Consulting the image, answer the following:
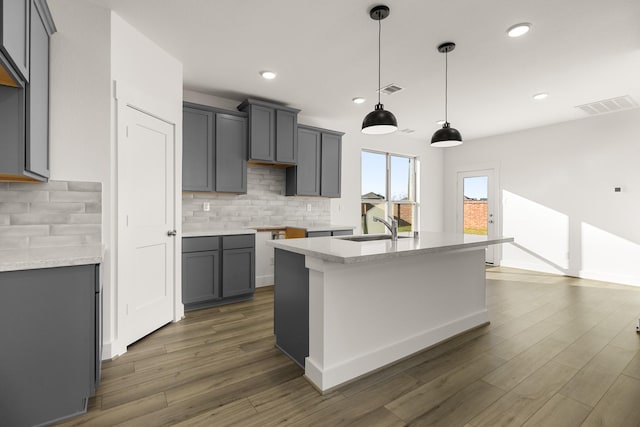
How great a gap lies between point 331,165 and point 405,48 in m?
2.29

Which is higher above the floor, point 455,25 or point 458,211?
point 455,25

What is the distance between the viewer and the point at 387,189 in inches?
250

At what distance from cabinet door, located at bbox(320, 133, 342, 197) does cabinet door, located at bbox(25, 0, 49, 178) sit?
134 inches

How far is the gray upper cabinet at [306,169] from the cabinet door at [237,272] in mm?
1310

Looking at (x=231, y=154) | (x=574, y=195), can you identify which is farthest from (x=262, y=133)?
(x=574, y=195)

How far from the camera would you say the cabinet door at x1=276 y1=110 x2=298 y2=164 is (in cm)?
432

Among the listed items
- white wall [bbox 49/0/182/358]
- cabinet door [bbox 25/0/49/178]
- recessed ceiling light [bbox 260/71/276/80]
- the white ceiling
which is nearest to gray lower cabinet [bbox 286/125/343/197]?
the white ceiling

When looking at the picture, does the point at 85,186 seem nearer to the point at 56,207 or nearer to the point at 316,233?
the point at 56,207

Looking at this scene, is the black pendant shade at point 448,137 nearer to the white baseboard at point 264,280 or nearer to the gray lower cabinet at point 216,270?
the gray lower cabinet at point 216,270

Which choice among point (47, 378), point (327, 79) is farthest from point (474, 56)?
point (47, 378)

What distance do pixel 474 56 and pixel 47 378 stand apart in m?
4.19

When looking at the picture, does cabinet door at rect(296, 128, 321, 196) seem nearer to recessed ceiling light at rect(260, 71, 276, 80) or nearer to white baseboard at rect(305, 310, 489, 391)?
recessed ceiling light at rect(260, 71, 276, 80)

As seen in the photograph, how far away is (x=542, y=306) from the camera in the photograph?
3695 millimetres

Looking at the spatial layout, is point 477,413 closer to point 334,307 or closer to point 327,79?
point 334,307
